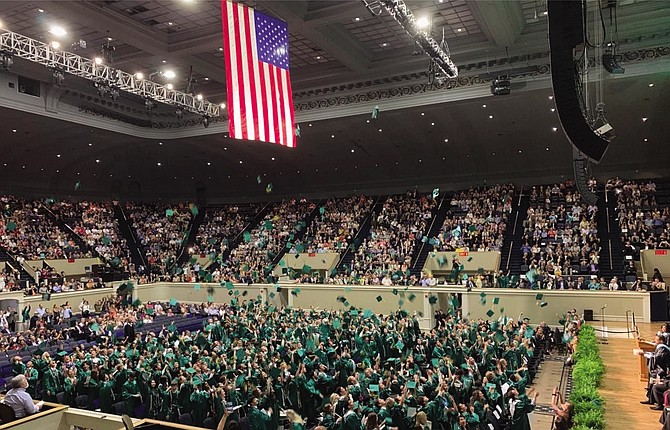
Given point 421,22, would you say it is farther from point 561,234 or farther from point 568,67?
point 561,234

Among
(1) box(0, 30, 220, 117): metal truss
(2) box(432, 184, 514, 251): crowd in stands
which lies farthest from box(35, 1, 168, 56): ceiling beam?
(2) box(432, 184, 514, 251): crowd in stands

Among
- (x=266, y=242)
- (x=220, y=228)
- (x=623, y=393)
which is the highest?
(x=220, y=228)

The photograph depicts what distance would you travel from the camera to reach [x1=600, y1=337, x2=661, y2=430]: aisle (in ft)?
30.5

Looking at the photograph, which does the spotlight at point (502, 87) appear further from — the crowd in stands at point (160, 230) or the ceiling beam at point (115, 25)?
the crowd in stands at point (160, 230)

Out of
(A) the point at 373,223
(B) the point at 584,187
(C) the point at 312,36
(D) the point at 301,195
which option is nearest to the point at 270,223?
(D) the point at 301,195

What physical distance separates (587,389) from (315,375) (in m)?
5.19

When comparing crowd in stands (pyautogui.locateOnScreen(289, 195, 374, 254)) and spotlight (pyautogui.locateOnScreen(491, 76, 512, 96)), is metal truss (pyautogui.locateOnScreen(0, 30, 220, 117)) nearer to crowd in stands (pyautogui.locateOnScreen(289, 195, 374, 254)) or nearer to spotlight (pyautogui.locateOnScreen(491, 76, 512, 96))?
crowd in stands (pyautogui.locateOnScreen(289, 195, 374, 254))

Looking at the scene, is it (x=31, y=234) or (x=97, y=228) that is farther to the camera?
(x=97, y=228)

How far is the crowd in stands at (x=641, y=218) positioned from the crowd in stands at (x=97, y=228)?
83.0 ft

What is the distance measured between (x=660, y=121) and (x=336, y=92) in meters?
14.3

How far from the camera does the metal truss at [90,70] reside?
594 inches

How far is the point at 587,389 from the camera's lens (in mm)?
9539

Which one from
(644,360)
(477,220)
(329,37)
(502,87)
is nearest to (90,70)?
(329,37)

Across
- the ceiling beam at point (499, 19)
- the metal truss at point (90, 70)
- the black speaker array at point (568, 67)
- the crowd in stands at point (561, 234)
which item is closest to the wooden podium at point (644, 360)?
the black speaker array at point (568, 67)
